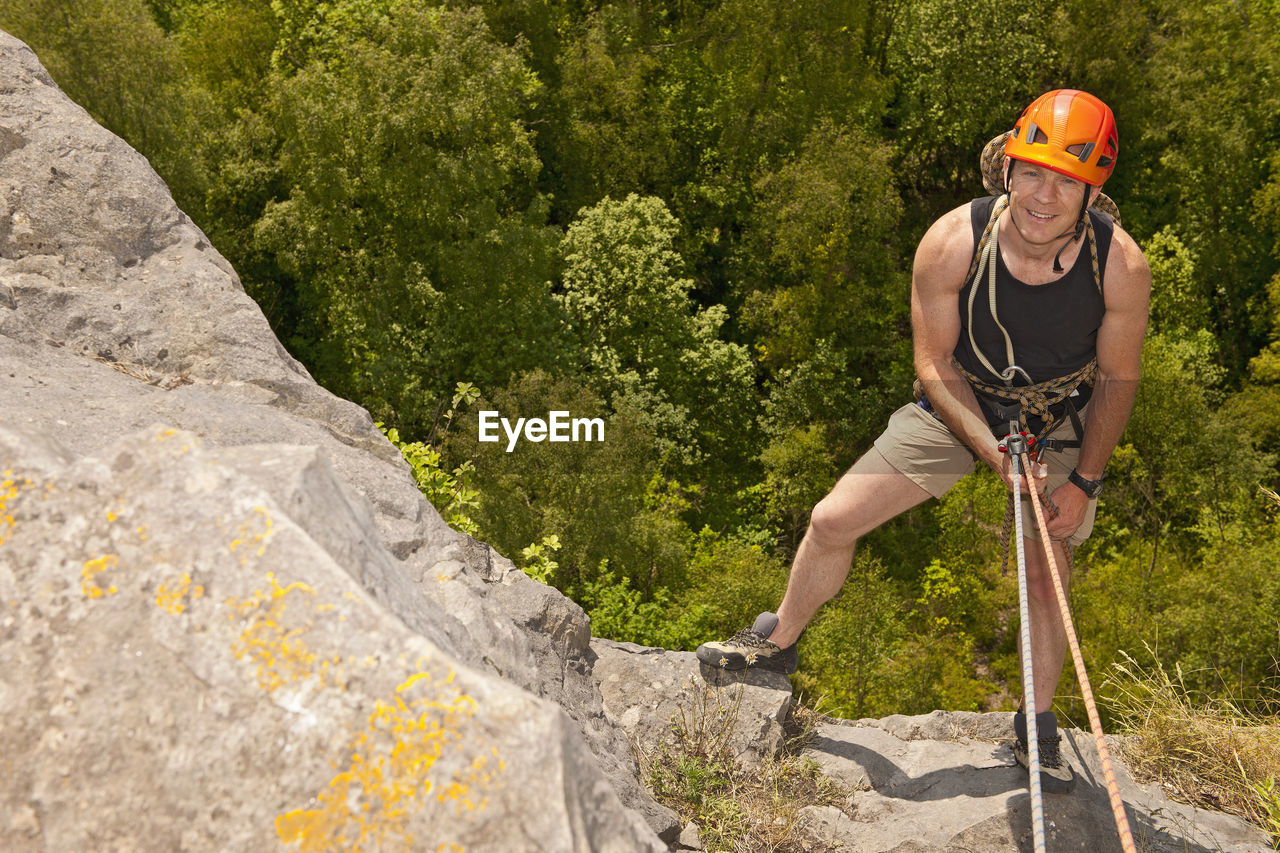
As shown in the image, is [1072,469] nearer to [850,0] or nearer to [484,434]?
[484,434]

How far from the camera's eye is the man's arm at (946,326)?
4125 millimetres

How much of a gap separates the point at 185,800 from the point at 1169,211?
36.6 metres

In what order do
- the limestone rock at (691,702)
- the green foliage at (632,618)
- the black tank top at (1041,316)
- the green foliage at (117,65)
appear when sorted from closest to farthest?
the black tank top at (1041,316)
the limestone rock at (691,702)
the green foliage at (632,618)
the green foliage at (117,65)

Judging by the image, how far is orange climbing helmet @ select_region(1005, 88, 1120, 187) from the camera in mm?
3764

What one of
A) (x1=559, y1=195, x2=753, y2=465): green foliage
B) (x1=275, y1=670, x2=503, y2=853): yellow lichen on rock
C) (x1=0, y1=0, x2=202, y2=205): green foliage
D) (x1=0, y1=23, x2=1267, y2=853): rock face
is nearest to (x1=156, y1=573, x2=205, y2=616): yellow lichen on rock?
(x1=0, y1=23, x2=1267, y2=853): rock face

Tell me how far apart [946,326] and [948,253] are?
0.97 ft

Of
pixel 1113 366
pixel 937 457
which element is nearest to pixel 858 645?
pixel 937 457

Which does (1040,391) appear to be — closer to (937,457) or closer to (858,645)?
(937,457)

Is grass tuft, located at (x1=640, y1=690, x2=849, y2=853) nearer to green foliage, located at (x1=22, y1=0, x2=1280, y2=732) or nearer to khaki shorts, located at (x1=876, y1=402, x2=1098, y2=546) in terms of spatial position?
khaki shorts, located at (x1=876, y1=402, x2=1098, y2=546)

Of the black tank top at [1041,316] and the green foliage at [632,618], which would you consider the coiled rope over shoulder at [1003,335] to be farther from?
the green foliage at [632,618]

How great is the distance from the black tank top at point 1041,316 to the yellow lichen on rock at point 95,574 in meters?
3.29

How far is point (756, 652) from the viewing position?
16.5 feet

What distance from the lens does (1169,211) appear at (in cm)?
3291

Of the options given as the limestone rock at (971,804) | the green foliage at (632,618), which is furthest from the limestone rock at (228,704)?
the green foliage at (632,618)
